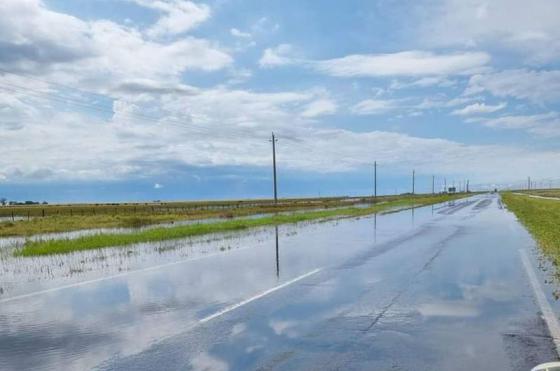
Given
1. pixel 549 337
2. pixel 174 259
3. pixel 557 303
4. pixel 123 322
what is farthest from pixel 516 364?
pixel 174 259

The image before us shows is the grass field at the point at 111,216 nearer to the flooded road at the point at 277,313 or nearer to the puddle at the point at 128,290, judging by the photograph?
the puddle at the point at 128,290

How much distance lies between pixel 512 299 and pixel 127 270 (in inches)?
368

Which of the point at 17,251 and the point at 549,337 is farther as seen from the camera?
the point at 17,251

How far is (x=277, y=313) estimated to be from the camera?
8.32 meters

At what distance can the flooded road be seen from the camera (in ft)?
20.2

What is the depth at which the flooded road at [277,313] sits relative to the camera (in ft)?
20.2

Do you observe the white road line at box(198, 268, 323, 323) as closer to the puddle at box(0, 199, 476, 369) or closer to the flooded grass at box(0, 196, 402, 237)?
the puddle at box(0, 199, 476, 369)

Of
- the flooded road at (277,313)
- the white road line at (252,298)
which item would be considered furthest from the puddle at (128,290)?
the white road line at (252,298)

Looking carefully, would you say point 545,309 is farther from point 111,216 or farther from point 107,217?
point 111,216

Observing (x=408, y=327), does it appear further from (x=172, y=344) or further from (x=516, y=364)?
(x=172, y=344)

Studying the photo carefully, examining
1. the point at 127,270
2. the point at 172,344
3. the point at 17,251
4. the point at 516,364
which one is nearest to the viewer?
the point at 516,364

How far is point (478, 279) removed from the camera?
11414mm

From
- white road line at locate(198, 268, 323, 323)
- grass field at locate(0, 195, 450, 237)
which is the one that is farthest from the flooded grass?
white road line at locate(198, 268, 323, 323)

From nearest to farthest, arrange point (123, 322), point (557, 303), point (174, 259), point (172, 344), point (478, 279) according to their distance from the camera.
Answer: point (172, 344) < point (123, 322) < point (557, 303) < point (478, 279) < point (174, 259)
